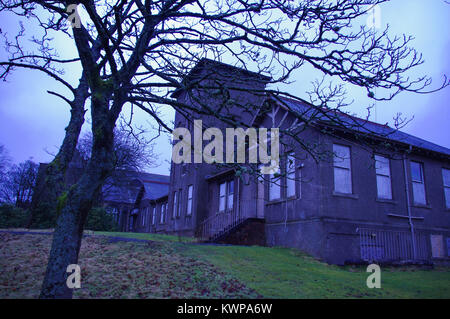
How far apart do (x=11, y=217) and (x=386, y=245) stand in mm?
21611

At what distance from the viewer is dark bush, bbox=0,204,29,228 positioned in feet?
69.4

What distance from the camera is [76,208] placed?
530 centimetres

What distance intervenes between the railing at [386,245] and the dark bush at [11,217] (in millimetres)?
19346

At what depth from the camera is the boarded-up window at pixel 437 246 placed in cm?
1620

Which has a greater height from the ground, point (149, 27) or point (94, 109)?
point (149, 27)

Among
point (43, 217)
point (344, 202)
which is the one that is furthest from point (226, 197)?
point (43, 217)

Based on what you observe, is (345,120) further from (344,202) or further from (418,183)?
(418,183)

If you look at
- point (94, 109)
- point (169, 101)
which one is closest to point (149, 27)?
point (169, 101)

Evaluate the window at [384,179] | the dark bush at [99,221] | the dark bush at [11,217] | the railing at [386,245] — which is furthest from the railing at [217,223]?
the dark bush at [11,217]

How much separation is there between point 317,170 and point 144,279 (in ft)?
28.3

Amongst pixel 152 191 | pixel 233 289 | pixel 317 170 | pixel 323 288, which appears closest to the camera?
pixel 233 289

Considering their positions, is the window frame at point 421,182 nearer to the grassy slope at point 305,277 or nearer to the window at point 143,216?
the grassy slope at point 305,277

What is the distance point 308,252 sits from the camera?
1352 centimetres
